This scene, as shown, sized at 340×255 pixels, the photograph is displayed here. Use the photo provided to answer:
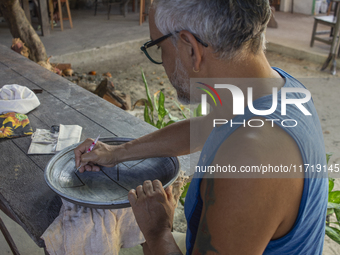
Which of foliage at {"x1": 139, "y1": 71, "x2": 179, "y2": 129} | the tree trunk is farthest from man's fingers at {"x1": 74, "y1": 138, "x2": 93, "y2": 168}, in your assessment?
the tree trunk

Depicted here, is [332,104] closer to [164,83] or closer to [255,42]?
[164,83]

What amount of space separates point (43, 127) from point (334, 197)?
1.94m

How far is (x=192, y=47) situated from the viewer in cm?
98

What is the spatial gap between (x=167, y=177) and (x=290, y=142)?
2.23 ft

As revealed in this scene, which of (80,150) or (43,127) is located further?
(43,127)

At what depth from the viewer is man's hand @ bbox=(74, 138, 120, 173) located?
1.44 metres

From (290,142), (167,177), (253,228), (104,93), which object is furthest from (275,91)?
(104,93)

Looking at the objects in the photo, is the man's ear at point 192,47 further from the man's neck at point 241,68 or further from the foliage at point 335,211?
the foliage at point 335,211

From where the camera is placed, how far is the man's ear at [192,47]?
3.15 feet

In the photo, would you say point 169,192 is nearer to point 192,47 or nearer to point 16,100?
point 192,47

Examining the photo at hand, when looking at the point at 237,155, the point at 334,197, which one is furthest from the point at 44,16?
the point at 237,155

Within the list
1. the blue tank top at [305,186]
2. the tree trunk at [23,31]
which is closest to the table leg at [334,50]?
the tree trunk at [23,31]

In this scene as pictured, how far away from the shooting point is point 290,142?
82 cm

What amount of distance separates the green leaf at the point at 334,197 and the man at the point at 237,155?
4.11ft
